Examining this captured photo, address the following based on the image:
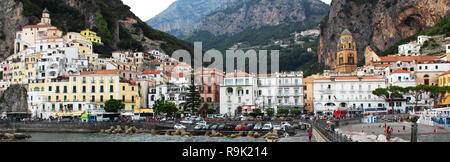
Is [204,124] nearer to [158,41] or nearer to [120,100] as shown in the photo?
[120,100]

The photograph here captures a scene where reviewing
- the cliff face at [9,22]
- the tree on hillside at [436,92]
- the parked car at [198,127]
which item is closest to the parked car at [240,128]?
the parked car at [198,127]

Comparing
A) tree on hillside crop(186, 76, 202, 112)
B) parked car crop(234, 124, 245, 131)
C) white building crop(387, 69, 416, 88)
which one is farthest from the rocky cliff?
white building crop(387, 69, 416, 88)

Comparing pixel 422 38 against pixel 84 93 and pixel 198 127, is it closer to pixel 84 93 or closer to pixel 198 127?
pixel 198 127

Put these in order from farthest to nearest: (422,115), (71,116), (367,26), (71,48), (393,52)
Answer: (367,26) → (393,52) → (71,48) → (71,116) → (422,115)

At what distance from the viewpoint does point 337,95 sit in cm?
7244

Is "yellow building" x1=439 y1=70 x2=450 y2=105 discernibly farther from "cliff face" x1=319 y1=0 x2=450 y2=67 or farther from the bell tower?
the bell tower

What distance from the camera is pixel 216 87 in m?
80.6

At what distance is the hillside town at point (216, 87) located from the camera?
71875 millimetres

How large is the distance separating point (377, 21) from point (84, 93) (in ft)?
327

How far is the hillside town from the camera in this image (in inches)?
2830

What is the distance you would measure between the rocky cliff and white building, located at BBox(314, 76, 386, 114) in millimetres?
54249

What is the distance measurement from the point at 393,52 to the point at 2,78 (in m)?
96.1

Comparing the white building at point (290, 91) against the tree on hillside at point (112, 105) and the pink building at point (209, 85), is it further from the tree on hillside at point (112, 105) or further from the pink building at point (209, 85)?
the tree on hillside at point (112, 105)

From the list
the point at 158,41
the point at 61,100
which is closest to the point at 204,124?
the point at 61,100
